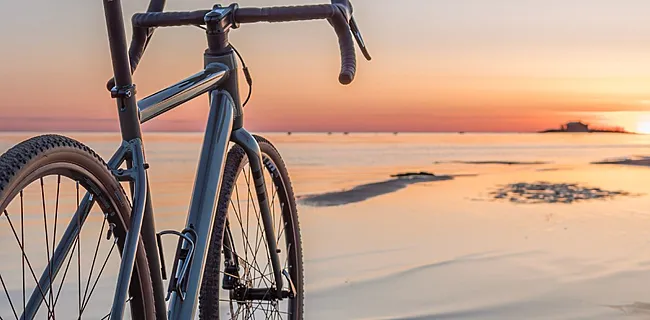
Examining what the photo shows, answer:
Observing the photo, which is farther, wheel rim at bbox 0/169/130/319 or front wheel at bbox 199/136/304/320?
front wheel at bbox 199/136/304/320

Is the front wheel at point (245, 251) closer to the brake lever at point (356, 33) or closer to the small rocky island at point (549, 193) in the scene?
the brake lever at point (356, 33)

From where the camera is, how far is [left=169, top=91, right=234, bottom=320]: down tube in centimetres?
207

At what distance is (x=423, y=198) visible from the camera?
7.87m

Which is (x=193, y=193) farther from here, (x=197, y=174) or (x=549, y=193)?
(x=549, y=193)

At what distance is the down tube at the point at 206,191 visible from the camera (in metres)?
2.07

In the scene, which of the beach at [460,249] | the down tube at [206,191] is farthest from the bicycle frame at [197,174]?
the beach at [460,249]

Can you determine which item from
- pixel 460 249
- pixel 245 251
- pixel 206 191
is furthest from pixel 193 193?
pixel 460 249

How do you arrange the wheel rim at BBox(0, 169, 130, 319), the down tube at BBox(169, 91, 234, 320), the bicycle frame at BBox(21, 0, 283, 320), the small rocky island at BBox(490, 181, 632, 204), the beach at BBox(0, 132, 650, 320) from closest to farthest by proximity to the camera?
the wheel rim at BBox(0, 169, 130, 319)
the bicycle frame at BBox(21, 0, 283, 320)
the down tube at BBox(169, 91, 234, 320)
the beach at BBox(0, 132, 650, 320)
the small rocky island at BBox(490, 181, 632, 204)

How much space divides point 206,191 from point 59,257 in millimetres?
703

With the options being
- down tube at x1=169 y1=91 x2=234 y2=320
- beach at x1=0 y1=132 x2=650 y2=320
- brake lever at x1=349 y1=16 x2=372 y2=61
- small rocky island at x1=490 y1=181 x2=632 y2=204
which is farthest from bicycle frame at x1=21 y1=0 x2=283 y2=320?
small rocky island at x1=490 y1=181 x2=632 y2=204

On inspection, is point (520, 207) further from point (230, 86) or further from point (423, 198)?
point (230, 86)

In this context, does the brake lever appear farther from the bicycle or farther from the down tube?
the down tube

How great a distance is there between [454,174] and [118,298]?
9.75m

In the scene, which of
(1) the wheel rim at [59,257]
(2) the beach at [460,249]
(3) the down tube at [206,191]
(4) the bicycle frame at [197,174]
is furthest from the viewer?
(2) the beach at [460,249]
